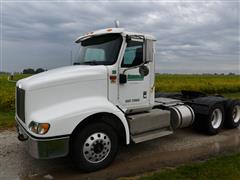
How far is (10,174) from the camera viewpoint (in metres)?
4.49

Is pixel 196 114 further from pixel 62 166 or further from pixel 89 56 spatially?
pixel 62 166

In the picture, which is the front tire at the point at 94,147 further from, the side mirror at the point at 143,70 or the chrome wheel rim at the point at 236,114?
the chrome wheel rim at the point at 236,114

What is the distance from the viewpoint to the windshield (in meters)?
5.07

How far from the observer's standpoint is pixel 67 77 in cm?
460

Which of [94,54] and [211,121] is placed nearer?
[94,54]

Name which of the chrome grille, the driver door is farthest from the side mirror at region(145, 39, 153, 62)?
the chrome grille

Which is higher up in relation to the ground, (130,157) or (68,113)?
(68,113)

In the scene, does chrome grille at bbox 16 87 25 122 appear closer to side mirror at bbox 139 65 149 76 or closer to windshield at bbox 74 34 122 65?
windshield at bbox 74 34 122 65

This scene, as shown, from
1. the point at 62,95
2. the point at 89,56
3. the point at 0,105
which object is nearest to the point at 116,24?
the point at 89,56

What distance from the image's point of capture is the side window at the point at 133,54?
5.16m

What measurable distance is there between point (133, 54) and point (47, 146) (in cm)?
254

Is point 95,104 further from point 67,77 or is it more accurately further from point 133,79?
point 133,79

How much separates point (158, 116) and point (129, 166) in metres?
1.37

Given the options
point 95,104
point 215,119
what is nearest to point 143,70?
point 95,104
